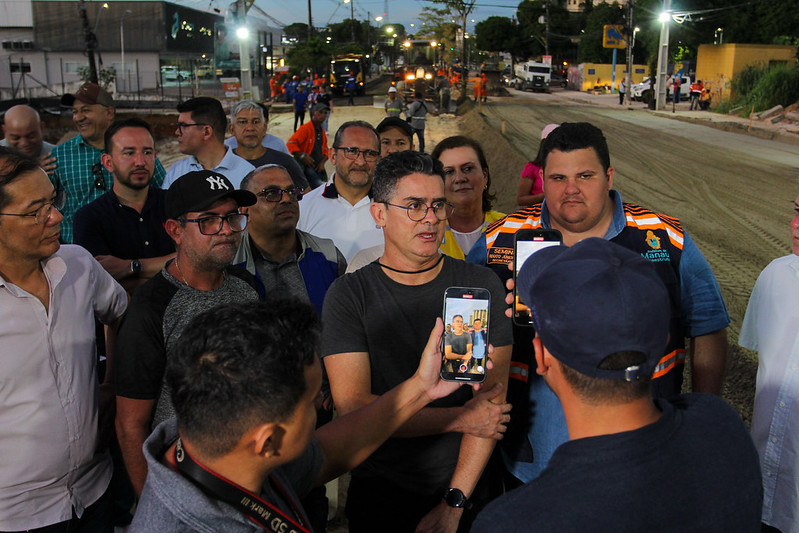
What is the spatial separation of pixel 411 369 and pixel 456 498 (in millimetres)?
573

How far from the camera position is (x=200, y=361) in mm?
1708

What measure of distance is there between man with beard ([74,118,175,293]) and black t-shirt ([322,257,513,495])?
1.75 metres

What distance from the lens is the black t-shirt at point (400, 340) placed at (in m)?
2.87

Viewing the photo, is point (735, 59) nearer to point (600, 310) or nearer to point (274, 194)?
point (274, 194)

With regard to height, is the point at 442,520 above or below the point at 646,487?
below

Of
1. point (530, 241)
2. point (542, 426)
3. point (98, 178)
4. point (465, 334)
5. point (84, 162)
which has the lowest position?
point (542, 426)

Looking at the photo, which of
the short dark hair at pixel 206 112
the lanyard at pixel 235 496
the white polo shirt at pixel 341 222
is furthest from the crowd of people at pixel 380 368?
the short dark hair at pixel 206 112

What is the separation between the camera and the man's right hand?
8.58 feet

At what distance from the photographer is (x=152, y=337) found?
2.84 m

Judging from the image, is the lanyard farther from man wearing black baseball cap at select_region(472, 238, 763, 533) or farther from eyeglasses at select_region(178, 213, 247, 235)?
eyeglasses at select_region(178, 213, 247, 235)

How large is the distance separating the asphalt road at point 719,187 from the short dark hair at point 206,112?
5.34 m

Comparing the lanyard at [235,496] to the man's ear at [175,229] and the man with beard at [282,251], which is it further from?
the man with beard at [282,251]

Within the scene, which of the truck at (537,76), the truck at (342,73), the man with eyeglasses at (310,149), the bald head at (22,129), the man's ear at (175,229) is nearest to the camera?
the man's ear at (175,229)

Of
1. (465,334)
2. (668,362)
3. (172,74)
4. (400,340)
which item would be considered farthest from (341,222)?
(172,74)
